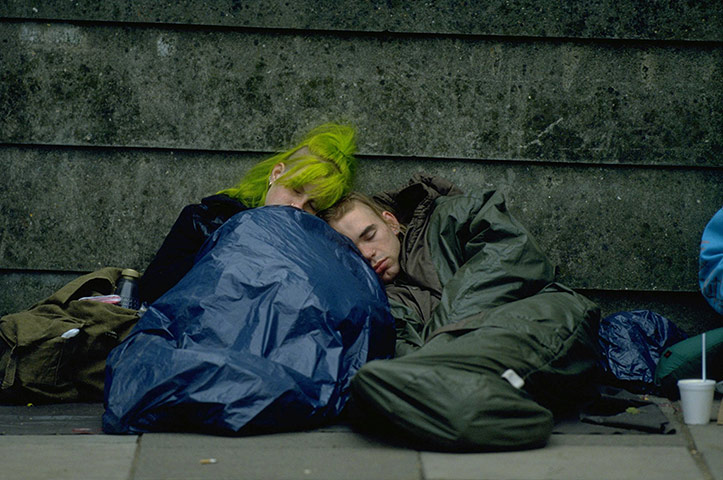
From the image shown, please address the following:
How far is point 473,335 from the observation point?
2.37 m

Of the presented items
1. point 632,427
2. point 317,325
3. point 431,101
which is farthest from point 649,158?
point 317,325

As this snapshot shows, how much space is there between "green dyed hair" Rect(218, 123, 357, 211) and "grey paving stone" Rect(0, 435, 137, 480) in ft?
4.01

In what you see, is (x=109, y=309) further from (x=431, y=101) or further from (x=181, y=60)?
(x=431, y=101)

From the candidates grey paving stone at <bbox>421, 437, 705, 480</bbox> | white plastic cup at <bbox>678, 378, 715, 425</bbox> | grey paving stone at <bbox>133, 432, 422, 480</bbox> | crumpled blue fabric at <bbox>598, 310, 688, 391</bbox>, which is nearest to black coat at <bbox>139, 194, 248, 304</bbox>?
grey paving stone at <bbox>133, 432, 422, 480</bbox>

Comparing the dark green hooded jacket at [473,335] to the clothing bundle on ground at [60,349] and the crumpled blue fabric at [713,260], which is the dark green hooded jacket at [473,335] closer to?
the crumpled blue fabric at [713,260]

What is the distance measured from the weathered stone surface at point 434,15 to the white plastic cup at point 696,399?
1531 millimetres

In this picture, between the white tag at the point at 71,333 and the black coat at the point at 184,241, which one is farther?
the black coat at the point at 184,241

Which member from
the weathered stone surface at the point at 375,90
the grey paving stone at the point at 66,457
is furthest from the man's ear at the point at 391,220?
the grey paving stone at the point at 66,457

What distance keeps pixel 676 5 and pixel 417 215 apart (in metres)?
1.34

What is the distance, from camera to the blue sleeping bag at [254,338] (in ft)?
7.21

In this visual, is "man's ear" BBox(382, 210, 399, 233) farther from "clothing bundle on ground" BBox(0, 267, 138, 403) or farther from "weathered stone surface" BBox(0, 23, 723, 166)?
"clothing bundle on ground" BBox(0, 267, 138, 403)

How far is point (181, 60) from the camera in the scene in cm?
329

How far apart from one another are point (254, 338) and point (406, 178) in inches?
49.1

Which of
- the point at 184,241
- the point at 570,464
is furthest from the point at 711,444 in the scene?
the point at 184,241
